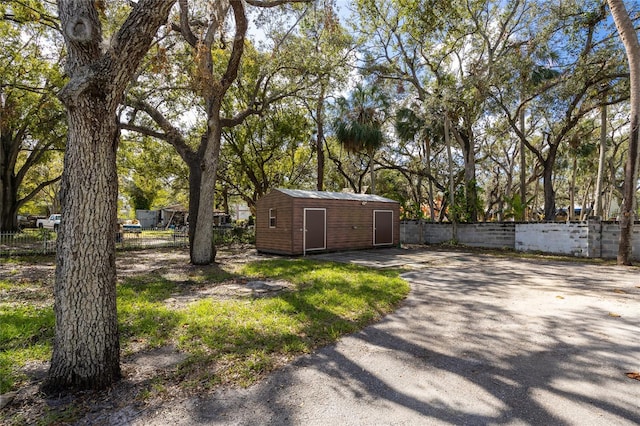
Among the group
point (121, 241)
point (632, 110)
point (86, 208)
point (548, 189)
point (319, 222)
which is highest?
point (632, 110)

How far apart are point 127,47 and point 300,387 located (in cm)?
322

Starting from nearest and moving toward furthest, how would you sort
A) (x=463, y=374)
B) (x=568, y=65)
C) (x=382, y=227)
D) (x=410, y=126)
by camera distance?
(x=463, y=374)
(x=568, y=65)
(x=382, y=227)
(x=410, y=126)

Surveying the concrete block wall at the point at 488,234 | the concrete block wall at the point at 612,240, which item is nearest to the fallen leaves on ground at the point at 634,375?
the concrete block wall at the point at 612,240

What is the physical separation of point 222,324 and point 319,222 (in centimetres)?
858

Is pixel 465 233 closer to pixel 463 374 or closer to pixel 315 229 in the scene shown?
pixel 315 229

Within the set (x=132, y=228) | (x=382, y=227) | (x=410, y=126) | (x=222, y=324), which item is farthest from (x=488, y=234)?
(x=132, y=228)

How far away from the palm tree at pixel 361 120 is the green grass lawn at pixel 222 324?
10855mm

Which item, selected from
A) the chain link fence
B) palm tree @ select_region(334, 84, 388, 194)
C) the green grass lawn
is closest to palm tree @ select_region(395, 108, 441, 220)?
palm tree @ select_region(334, 84, 388, 194)

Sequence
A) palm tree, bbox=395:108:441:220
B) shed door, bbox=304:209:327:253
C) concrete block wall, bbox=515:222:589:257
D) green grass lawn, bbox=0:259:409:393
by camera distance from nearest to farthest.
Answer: green grass lawn, bbox=0:259:409:393 → concrete block wall, bbox=515:222:589:257 → shed door, bbox=304:209:327:253 → palm tree, bbox=395:108:441:220

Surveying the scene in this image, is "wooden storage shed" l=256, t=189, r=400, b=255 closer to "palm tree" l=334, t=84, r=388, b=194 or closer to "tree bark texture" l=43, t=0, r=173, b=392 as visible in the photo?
"palm tree" l=334, t=84, r=388, b=194

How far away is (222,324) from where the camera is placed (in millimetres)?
4195

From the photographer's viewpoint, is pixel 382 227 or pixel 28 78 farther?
pixel 382 227

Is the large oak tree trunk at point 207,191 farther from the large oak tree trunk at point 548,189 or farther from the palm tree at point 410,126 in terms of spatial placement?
the large oak tree trunk at point 548,189

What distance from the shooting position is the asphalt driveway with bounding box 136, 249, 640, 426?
2.35 m
